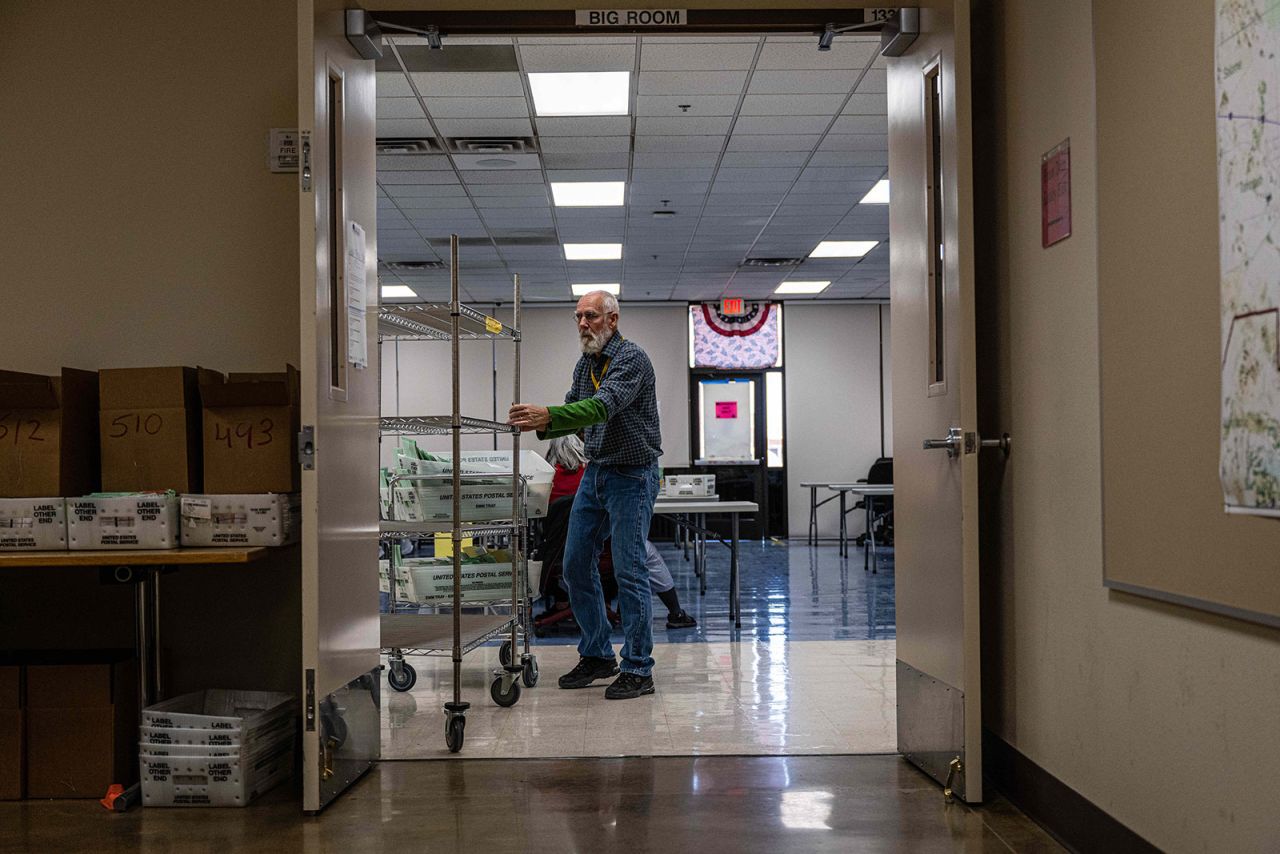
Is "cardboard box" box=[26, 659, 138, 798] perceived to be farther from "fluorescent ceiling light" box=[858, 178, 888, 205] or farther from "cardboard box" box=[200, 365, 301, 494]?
"fluorescent ceiling light" box=[858, 178, 888, 205]

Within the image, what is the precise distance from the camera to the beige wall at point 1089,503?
1.71 metres

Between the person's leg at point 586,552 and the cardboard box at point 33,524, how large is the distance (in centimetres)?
179

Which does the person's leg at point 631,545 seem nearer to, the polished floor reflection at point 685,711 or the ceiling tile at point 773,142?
the polished floor reflection at point 685,711

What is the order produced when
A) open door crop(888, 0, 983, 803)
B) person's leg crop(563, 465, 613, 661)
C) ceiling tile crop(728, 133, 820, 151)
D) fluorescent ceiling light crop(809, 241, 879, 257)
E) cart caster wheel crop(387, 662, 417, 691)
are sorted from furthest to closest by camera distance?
fluorescent ceiling light crop(809, 241, 879, 257) → ceiling tile crop(728, 133, 820, 151) → cart caster wheel crop(387, 662, 417, 691) → person's leg crop(563, 465, 613, 661) → open door crop(888, 0, 983, 803)

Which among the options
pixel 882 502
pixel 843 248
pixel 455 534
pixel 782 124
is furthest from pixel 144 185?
pixel 882 502

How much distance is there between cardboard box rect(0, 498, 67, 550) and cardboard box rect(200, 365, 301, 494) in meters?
0.35

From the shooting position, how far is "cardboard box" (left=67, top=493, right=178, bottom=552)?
2643mm

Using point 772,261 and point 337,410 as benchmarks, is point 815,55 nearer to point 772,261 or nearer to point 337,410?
point 337,410

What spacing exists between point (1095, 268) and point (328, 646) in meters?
1.94

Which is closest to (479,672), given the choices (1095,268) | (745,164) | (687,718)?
(687,718)

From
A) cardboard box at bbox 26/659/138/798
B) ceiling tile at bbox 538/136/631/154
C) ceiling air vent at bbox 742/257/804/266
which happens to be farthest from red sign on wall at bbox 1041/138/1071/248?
ceiling air vent at bbox 742/257/804/266

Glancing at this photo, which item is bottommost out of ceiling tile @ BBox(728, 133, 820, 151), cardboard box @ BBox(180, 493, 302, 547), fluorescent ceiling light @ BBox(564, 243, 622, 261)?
cardboard box @ BBox(180, 493, 302, 547)

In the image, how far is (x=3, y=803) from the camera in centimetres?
277

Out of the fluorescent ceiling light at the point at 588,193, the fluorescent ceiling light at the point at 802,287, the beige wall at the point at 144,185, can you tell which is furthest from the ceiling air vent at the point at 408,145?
the fluorescent ceiling light at the point at 802,287
